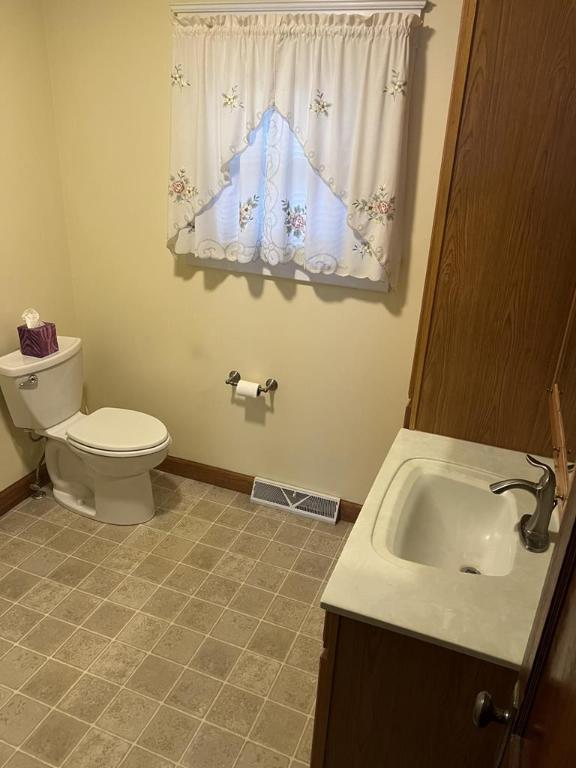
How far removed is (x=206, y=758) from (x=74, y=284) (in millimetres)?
2151

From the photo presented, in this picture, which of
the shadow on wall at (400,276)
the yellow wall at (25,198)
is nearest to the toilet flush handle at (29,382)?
the yellow wall at (25,198)

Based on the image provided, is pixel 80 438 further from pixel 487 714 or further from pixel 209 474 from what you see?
pixel 487 714

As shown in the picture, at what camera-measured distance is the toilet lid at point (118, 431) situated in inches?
95.9

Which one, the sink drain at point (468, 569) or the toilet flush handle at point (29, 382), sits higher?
the toilet flush handle at point (29, 382)

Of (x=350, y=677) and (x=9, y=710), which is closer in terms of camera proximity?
(x=350, y=677)

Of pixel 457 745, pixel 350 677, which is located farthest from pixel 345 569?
pixel 457 745

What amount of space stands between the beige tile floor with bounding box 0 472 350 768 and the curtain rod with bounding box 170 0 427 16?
2.11 m

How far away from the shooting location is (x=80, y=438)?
2455mm

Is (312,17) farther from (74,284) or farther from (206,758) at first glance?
(206,758)

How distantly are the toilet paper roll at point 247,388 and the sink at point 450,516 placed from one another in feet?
3.54

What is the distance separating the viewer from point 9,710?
1.77 m

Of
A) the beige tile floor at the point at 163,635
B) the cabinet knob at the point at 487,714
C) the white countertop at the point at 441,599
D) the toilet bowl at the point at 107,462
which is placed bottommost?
the beige tile floor at the point at 163,635

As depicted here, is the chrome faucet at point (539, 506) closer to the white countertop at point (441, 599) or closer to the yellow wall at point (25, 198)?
the white countertop at point (441, 599)

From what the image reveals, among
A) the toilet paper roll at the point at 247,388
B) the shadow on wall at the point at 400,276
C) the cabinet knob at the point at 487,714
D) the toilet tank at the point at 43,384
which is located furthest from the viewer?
the toilet paper roll at the point at 247,388
